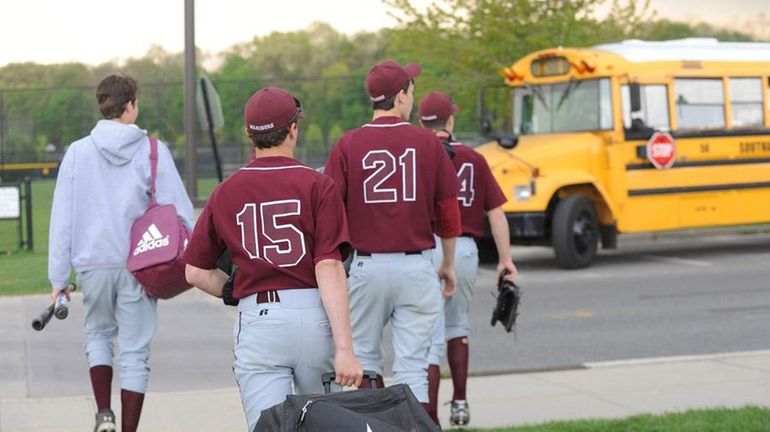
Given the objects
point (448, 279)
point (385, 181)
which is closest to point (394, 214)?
point (385, 181)

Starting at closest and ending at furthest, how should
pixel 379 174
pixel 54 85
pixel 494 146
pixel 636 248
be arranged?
pixel 379 174 → pixel 494 146 → pixel 636 248 → pixel 54 85

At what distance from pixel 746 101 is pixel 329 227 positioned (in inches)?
580

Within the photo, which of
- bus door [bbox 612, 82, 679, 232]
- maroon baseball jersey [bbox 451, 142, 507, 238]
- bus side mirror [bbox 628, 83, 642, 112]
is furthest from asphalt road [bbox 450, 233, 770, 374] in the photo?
maroon baseball jersey [bbox 451, 142, 507, 238]

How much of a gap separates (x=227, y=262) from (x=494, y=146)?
1269 centimetres

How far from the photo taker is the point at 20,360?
10.2 meters

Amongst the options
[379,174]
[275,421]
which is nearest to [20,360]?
[379,174]

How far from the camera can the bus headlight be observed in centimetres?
1652

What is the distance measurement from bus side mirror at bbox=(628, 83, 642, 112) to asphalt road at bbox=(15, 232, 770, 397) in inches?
78.2

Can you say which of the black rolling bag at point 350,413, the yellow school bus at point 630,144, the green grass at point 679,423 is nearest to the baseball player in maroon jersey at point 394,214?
the green grass at point 679,423

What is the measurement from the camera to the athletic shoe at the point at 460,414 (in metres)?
7.39

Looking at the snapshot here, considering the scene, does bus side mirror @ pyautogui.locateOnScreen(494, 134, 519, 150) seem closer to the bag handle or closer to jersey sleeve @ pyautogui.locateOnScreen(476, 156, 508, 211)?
jersey sleeve @ pyautogui.locateOnScreen(476, 156, 508, 211)

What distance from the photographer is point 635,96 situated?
1684 cm

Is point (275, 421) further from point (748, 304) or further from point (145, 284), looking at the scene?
point (748, 304)

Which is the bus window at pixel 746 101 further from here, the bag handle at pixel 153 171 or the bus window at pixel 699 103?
the bag handle at pixel 153 171
